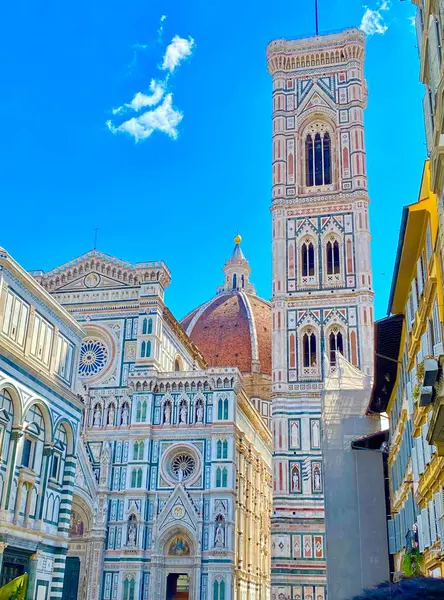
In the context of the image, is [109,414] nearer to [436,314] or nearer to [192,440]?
[192,440]

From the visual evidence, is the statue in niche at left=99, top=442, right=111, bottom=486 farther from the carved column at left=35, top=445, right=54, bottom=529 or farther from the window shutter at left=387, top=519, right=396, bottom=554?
the window shutter at left=387, top=519, right=396, bottom=554

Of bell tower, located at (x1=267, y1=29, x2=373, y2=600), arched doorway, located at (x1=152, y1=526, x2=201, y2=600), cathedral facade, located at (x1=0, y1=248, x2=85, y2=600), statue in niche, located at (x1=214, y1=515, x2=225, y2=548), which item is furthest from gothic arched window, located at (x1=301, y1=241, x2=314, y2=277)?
cathedral facade, located at (x1=0, y1=248, x2=85, y2=600)

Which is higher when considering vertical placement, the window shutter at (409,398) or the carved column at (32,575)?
the window shutter at (409,398)

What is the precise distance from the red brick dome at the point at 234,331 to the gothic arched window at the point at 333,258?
89.2 feet

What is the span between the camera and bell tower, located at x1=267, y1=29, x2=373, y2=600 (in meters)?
38.2

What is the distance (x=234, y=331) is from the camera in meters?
74.3

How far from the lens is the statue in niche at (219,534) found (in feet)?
120

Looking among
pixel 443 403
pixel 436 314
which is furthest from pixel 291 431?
pixel 443 403

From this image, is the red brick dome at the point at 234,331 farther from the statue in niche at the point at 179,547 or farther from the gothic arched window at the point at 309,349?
the statue in niche at the point at 179,547

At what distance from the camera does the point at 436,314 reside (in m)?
13.0

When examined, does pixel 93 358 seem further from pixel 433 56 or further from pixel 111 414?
pixel 433 56

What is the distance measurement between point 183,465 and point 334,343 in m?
11.0

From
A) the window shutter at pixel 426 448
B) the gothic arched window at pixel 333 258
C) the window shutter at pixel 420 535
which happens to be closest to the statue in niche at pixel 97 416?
the gothic arched window at pixel 333 258

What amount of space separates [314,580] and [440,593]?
1398 inches
